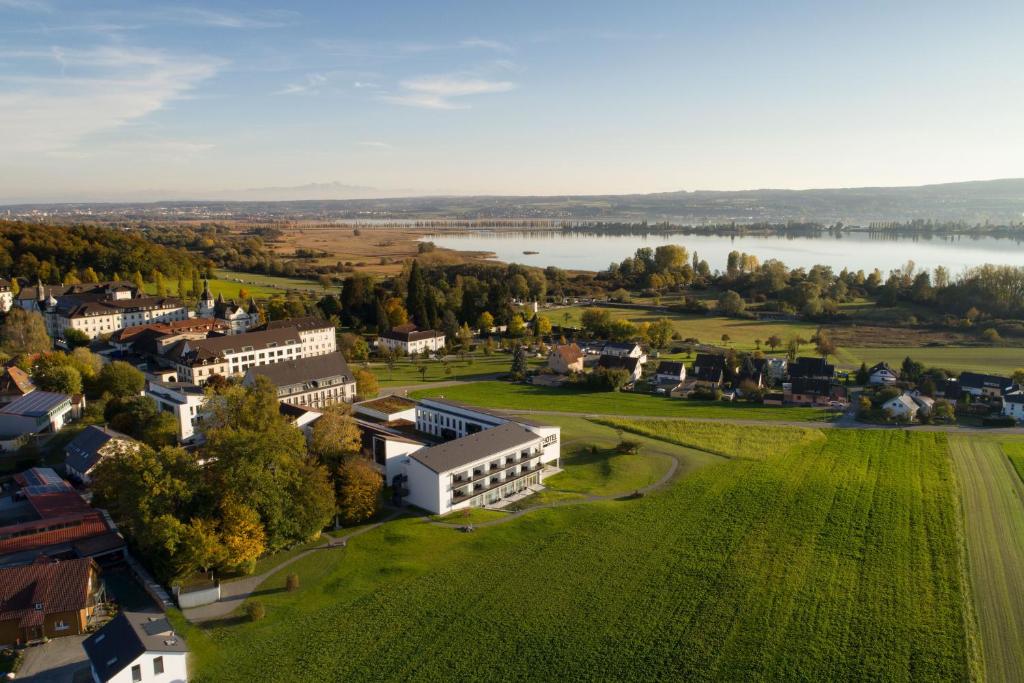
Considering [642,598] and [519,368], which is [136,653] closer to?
[642,598]

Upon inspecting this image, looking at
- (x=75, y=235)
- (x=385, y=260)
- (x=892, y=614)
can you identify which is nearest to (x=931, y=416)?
(x=892, y=614)

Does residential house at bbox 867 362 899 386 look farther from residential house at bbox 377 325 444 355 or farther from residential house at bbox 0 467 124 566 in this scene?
residential house at bbox 0 467 124 566

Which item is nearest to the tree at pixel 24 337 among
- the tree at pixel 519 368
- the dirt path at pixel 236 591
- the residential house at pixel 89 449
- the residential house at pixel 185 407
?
the residential house at pixel 185 407

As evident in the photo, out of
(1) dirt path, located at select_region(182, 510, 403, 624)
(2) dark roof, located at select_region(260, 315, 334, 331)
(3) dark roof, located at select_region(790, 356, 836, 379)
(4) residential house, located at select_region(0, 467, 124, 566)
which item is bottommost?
(1) dirt path, located at select_region(182, 510, 403, 624)

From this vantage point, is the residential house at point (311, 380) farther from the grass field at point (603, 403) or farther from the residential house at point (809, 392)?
the residential house at point (809, 392)

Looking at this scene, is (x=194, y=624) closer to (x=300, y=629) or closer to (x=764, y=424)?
(x=300, y=629)

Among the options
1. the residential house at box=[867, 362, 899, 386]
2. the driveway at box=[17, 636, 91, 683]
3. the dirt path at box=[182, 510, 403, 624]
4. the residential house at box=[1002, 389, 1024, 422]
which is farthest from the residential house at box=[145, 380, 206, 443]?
the residential house at box=[1002, 389, 1024, 422]

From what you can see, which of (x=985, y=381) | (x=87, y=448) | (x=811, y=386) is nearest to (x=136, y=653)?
(x=87, y=448)
